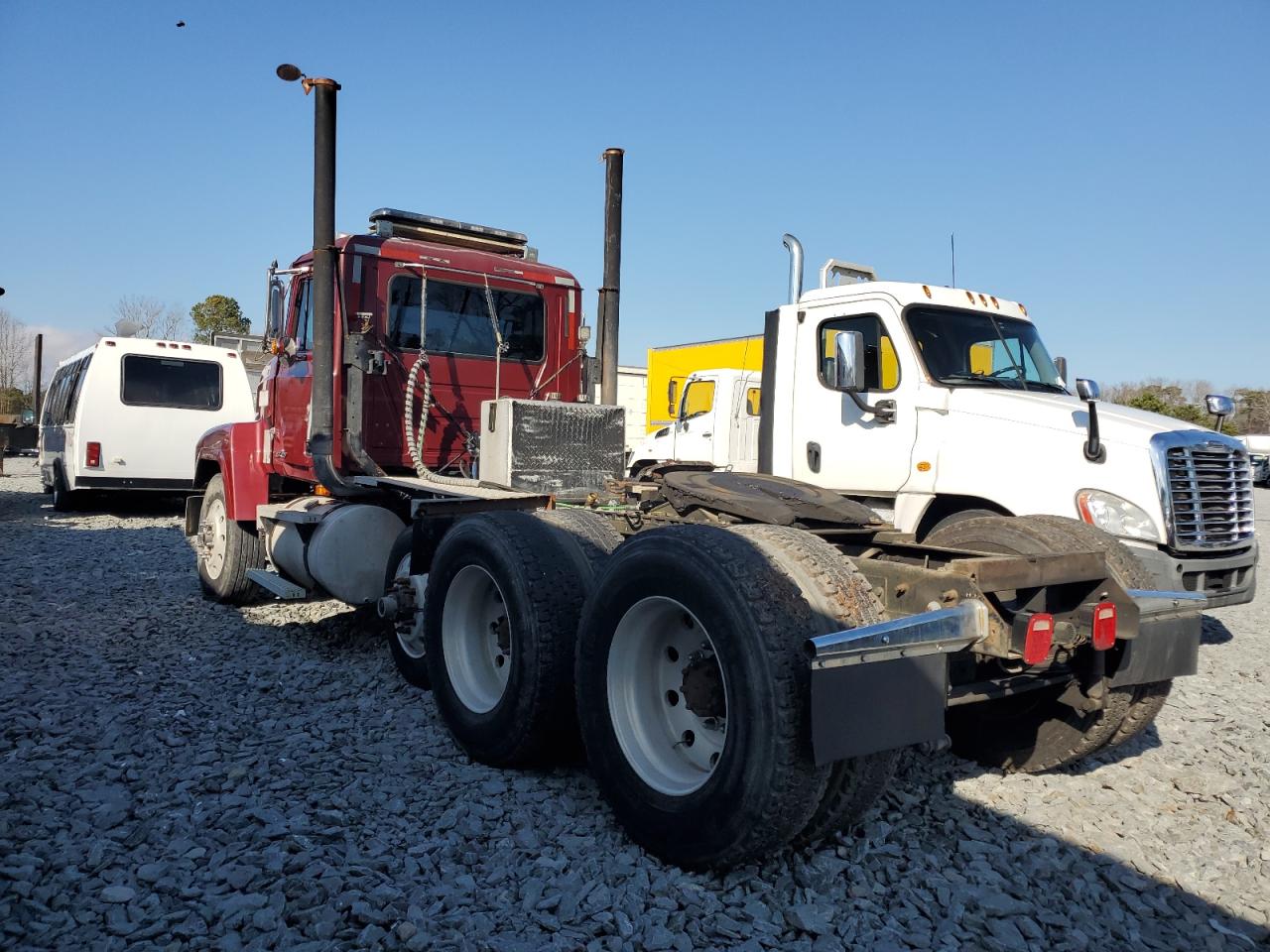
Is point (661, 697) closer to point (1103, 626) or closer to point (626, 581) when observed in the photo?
point (626, 581)

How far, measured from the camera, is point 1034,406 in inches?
218

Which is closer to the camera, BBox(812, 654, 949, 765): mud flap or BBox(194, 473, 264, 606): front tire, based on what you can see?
BBox(812, 654, 949, 765): mud flap

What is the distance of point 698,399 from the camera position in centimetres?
1093

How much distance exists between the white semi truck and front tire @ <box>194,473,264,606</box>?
429cm

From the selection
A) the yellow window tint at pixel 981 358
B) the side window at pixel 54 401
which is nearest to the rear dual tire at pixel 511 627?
the yellow window tint at pixel 981 358

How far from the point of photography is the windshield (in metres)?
5.98

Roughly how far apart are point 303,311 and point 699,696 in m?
→ 5.01

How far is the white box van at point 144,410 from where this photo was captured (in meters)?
13.4

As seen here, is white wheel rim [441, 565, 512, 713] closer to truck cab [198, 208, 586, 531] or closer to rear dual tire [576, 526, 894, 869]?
rear dual tire [576, 526, 894, 869]

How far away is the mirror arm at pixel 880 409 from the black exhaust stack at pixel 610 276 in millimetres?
1776

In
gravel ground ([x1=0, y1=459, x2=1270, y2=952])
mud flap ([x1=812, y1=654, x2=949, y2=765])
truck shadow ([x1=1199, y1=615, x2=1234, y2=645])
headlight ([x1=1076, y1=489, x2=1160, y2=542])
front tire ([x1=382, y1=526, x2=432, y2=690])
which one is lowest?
gravel ground ([x1=0, y1=459, x2=1270, y2=952])

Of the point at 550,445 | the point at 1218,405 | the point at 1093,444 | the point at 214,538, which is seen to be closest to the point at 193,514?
the point at 214,538

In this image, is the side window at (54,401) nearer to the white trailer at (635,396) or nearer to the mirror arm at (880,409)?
the white trailer at (635,396)

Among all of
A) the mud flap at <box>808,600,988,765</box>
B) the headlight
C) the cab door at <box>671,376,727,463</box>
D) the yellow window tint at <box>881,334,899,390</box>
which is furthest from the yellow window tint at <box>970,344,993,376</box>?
the cab door at <box>671,376,727,463</box>
